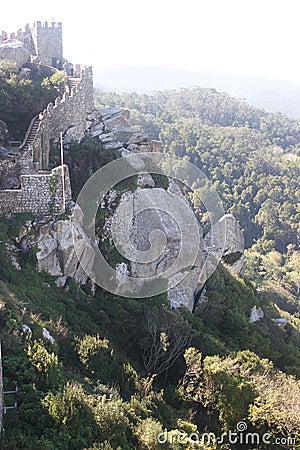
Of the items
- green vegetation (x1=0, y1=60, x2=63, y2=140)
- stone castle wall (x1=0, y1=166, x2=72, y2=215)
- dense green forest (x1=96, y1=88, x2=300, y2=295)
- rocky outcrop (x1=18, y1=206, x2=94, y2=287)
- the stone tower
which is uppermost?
the stone tower

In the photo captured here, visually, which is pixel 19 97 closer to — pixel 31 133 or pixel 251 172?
pixel 31 133

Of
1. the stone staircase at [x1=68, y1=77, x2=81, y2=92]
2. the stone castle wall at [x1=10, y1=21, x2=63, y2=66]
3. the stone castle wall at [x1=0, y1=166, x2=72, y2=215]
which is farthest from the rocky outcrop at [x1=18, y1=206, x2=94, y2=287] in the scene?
the stone castle wall at [x1=10, y1=21, x2=63, y2=66]

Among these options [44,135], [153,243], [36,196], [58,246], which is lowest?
[153,243]

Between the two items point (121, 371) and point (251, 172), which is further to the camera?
point (251, 172)

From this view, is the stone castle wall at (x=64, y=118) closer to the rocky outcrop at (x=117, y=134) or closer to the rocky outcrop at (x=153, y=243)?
the rocky outcrop at (x=117, y=134)

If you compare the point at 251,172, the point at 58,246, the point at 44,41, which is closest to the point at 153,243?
the point at 58,246

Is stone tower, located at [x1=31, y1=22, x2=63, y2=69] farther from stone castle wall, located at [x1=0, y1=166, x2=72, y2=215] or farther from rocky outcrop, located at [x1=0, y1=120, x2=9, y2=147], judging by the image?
stone castle wall, located at [x1=0, y1=166, x2=72, y2=215]
